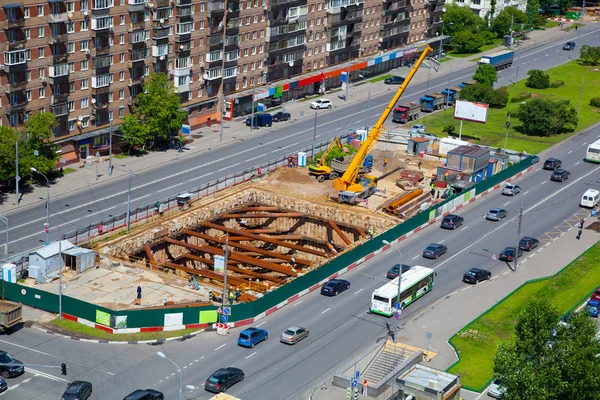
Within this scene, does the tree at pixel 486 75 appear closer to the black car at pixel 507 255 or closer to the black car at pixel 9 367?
the black car at pixel 507 255

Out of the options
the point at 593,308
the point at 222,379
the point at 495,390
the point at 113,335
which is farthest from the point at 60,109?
the point at 495,390

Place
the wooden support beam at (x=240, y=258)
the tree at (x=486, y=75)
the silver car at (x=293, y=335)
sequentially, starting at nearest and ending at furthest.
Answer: the silver car at (x=293, y=335), the wooden support beam at (x=240, y=258), the tree at (x=486, y=75)

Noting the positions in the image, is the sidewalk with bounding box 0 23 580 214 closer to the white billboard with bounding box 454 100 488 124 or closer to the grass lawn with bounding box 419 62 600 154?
the grass lawn with bounding box 419 62 600 154

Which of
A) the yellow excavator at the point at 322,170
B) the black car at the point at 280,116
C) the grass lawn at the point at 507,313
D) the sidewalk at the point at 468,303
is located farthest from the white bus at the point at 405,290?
the black car at the point at 280,116

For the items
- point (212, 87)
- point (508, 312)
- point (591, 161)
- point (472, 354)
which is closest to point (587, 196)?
point (591, 161)

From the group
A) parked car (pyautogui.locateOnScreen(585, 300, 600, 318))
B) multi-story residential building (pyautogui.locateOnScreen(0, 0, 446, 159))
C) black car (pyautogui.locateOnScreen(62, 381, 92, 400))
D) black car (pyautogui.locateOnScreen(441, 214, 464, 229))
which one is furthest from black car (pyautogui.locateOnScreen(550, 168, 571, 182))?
black car (pyautogui.locateOnScreen(62, 381, 92, 400))
